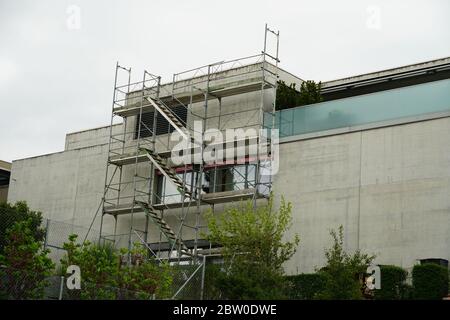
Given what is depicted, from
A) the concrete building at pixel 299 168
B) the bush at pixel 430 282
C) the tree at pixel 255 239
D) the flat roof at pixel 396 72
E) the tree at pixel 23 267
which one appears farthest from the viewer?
the flat roof at pixel 396 72

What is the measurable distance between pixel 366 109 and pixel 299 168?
3517mm

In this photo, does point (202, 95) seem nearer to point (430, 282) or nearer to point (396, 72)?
point (396, 72)

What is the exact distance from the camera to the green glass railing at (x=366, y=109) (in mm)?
30859

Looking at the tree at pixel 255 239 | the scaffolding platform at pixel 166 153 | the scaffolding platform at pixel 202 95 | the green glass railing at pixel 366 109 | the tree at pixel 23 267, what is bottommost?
the tree at pixel 23 267

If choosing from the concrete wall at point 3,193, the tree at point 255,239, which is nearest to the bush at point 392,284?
the tree at point 255,239

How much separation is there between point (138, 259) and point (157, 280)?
3.05 metres

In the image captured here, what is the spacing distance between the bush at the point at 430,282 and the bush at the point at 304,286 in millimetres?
3106

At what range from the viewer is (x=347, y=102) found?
32938mm

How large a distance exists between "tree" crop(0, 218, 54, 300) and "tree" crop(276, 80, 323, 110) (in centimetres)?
1290

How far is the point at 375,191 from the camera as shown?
3136 centimetres

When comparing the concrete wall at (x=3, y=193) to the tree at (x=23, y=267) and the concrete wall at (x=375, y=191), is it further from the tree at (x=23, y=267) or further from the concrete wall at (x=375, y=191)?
the tree at (x=23, y=267)
